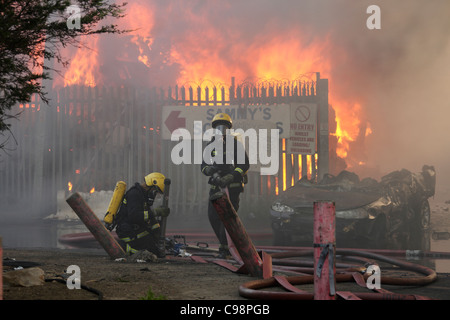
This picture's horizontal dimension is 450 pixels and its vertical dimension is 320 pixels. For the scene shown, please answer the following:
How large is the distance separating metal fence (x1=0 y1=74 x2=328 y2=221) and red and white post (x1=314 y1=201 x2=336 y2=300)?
36.7 ft

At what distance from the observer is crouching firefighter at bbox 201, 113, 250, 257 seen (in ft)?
29.8

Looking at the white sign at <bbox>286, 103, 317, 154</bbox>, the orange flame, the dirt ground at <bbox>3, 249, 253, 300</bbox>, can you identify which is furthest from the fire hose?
the orange flame

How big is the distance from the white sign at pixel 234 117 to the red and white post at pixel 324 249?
1113 centimetres

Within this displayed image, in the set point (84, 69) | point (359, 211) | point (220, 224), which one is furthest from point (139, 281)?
point (84, 69)

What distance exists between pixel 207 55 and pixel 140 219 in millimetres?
13000

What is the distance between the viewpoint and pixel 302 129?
15.9 m

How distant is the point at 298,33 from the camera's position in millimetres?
21562
